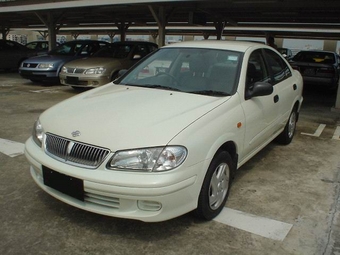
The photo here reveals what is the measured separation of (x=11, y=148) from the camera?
4582 mm

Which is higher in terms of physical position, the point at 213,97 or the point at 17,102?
the point at 213,97

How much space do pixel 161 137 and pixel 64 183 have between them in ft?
2.78

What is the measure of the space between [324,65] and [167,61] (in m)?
8.49

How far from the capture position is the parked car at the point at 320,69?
34.7 feet

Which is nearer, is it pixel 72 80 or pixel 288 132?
→ pixel 288 132

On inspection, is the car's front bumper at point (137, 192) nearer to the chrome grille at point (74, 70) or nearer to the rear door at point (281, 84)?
Answer: the rear door at point (281, 84)

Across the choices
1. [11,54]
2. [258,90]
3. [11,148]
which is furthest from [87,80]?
Answer: [11,54]

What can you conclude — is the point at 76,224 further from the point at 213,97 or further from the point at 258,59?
the point at 258,59

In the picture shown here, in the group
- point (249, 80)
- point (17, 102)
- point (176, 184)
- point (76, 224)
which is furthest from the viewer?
point (17, 102)

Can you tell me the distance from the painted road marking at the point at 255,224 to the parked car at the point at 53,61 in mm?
8857

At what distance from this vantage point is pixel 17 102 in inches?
317

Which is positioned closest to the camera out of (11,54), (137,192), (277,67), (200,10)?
(137,192)

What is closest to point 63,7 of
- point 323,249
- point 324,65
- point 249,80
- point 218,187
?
point 324,65

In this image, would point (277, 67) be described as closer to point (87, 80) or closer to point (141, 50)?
point (87, 80)
